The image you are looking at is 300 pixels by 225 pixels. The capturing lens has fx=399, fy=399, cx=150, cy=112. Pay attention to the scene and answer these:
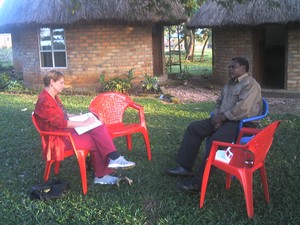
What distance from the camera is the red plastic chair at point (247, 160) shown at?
11.6 feet

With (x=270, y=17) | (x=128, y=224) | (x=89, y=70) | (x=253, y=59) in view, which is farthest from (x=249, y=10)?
(x=128, y=224)

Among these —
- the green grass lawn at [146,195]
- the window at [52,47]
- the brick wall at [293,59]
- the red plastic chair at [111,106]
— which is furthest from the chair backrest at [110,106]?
the window at [52,47]

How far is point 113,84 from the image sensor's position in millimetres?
11289

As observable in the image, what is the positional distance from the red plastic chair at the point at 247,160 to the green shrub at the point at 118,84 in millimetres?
7615

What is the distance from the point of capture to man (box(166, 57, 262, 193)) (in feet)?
14.5

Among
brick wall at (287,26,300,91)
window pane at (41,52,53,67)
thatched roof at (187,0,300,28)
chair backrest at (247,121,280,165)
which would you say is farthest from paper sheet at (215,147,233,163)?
window pane at (41,52,53,67)

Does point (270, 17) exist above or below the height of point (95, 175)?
above

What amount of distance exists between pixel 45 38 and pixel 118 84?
3027 mm

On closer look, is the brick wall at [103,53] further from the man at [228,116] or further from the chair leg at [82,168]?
the chair leg at [82,168]

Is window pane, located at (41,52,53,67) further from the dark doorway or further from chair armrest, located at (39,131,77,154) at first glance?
chair armrest, located at (39,131,77,154)

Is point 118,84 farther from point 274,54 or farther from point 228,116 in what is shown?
point 228,116

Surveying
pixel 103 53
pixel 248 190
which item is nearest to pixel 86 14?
pixel 103 53

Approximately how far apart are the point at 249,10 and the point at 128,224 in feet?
28.5

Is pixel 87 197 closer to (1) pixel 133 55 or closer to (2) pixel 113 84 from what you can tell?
(2) pixel 113 84
